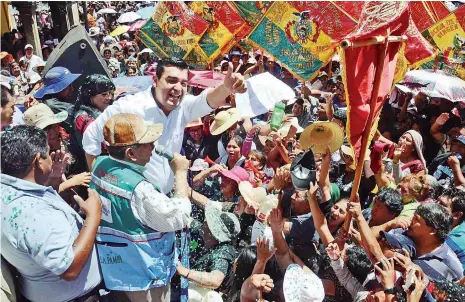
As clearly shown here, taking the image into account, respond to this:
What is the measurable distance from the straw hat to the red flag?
68 cm

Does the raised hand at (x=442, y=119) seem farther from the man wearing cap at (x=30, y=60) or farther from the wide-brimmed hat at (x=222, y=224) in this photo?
the man wearing cap at (x=30, y=60)

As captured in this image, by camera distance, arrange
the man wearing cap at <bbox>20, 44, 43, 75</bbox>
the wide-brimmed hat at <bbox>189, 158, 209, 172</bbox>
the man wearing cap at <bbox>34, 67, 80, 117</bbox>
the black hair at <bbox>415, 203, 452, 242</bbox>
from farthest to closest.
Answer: the man wearing cap at <bbox>20, 44, 43, 75</bbox> < the wide-brimmed hat at <bbox>189, 158, 209, 172</bbox> < the man wearing cap at <bbox>34, 67, 80, 117</bbox> < the black hair at <bbox>415, 203, 452, 242</bbox>

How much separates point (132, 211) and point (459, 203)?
95.2 inches

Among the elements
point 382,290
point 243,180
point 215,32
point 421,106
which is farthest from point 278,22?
point 382,290

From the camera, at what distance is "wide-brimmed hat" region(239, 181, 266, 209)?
358 cm

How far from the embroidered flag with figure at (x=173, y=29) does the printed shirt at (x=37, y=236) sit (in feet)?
15.3

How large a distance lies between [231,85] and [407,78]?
381 cm

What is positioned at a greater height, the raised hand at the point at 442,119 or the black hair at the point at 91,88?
the black hair at the point at 91,88

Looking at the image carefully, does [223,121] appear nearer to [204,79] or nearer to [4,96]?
[204,79]

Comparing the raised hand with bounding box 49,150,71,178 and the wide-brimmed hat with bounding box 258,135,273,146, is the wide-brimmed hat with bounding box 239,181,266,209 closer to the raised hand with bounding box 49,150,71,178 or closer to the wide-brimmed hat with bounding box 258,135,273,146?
the wide-brimmed hat with bounding box 258,135,273,146

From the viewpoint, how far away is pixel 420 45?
5.18m

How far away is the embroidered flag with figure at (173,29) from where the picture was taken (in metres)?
6.53

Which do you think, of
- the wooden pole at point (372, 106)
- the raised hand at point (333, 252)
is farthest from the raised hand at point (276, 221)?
the wooden pole at point (372, 106)

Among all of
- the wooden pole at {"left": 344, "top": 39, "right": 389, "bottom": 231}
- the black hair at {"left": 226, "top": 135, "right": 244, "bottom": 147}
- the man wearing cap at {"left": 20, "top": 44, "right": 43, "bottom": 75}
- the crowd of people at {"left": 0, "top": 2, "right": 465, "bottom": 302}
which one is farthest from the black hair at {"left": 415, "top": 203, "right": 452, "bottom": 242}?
the man wearing cap at {"left": 20, "top": 44, "right": 43, "bottom": 75}
